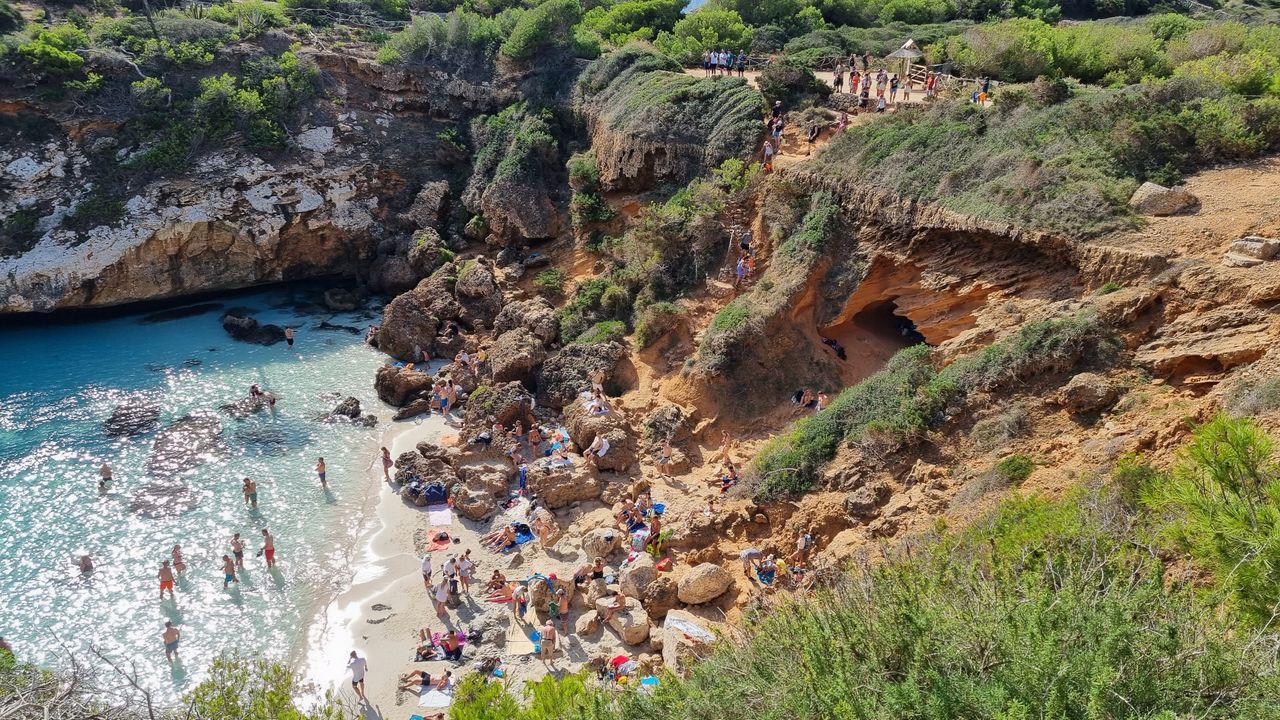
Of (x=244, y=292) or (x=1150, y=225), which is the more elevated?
(x=1150, y=225)

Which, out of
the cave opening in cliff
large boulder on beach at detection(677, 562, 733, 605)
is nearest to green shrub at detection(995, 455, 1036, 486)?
large boulder on beach at detection(677, 562, 733, 605)

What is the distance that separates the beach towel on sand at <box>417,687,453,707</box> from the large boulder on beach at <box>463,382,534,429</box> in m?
8.31

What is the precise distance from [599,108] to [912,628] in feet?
80.9

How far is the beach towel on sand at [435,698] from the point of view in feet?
41.7

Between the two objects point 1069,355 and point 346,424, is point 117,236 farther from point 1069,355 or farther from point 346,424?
point 1069,355

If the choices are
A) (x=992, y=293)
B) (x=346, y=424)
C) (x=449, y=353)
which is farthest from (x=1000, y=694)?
(x=449, y=353)

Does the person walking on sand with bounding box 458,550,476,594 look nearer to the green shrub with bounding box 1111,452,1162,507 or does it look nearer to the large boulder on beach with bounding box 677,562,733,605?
the large boulder on beach with bounding box 677,562,733,605

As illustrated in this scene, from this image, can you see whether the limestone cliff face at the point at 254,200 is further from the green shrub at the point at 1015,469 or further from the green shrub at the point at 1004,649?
the green shrub at the point at 1004,649

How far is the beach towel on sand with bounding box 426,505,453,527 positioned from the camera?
687 inches

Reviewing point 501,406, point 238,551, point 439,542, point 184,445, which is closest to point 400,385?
point 501,406

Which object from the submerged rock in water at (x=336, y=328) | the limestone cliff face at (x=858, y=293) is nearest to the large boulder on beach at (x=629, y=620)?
the limestone cliff face at (x=858, y=293)

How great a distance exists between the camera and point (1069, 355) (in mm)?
13430

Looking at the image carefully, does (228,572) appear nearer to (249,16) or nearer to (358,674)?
(358,674)

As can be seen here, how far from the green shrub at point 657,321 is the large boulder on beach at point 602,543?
6.75 metres
